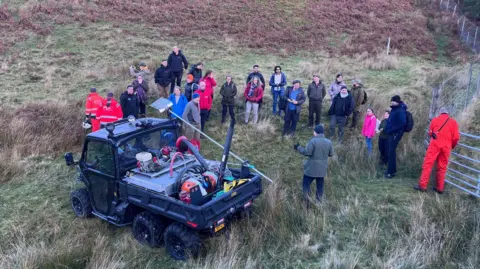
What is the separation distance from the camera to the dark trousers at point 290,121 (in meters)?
11.2

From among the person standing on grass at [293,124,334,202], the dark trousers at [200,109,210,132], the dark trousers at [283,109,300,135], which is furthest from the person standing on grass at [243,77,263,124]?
the person standing on grass at [293,124,334,202]

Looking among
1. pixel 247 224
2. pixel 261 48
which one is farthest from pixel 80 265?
pixel 261 48

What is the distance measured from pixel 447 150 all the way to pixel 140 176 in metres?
5.47

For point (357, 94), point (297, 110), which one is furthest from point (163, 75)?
point (357, 94)

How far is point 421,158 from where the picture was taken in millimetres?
9031

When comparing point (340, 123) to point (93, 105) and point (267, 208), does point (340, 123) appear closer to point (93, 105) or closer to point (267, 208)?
point (267, 208)

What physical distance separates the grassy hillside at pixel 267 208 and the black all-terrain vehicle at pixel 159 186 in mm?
331

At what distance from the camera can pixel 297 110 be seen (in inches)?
437

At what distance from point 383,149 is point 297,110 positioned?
2.76 m

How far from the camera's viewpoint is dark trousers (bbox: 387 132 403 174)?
27.5ft

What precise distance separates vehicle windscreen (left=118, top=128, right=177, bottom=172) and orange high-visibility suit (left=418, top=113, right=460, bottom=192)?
4.72 meters

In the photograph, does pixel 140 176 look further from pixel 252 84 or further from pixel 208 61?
pixel 208 61

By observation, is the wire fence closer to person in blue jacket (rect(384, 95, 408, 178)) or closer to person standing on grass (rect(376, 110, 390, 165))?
person standing on grass (rect(376, 110, 390, 165))

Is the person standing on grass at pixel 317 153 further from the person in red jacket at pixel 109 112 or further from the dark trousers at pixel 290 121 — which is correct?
the person in red jacket at pixel 109 112
